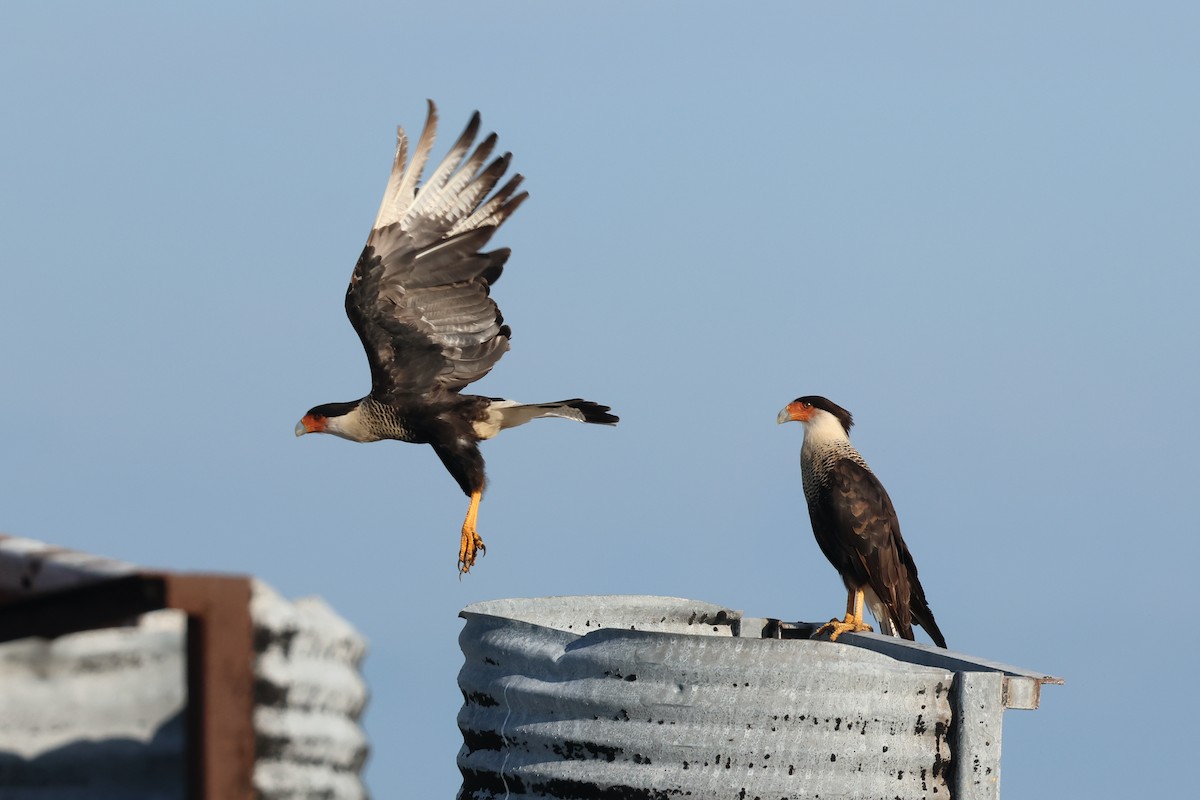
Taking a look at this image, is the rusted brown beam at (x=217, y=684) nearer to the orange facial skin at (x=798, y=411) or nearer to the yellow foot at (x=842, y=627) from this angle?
the yellow foot at (x=842, y=627)

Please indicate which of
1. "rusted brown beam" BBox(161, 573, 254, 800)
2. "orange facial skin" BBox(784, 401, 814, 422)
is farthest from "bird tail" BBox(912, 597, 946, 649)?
"rusted brown beam" BBox(161, 573, 254, 800)

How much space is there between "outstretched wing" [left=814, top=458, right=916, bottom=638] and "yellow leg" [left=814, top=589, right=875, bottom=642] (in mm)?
70

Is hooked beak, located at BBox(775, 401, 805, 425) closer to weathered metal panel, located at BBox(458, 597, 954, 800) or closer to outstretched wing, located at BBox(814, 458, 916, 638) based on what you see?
outstretched wing, located at BBox(814, 458, 916, 638)

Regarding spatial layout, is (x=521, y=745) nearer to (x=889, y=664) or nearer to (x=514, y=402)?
(x=889, y=664)

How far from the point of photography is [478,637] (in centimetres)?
471

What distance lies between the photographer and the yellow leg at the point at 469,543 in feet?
Result: 29.3

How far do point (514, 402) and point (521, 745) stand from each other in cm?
535

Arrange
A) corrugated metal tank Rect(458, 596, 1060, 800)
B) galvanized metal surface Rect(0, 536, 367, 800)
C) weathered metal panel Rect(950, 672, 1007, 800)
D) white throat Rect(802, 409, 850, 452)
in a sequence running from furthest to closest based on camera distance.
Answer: white throat Rect(802, 409, 850, 452) < weathered metal panel Rect(950, 672, 1007, 800) < corrugated metal tank Rect(458, 596, 1060, 800) < galvanized metal surface Rect(0, 536, 367, 800)

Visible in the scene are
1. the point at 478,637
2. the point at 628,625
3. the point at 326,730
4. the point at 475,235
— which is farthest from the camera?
the point at 475,235

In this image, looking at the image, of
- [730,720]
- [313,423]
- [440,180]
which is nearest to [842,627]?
[730,720]

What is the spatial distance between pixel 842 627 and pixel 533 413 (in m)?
3.39

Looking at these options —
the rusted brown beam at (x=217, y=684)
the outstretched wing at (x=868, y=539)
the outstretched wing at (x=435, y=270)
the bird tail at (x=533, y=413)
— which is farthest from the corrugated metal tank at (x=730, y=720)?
the bird tail at (x=533, y=413)

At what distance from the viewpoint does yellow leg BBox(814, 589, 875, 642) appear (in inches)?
259

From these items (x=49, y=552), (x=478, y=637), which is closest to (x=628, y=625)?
(x=478, y=637)
